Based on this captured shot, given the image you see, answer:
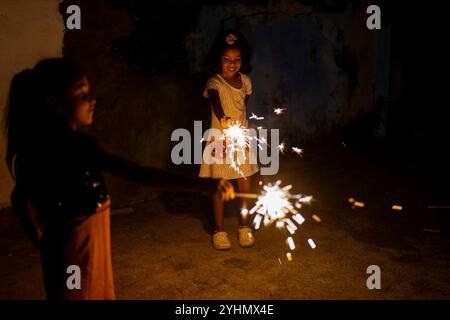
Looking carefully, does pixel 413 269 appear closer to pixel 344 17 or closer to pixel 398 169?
pixel 398 169

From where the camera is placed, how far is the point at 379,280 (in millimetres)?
3734

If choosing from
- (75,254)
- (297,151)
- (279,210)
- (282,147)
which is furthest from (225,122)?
(297,151)

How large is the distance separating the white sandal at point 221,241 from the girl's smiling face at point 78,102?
2356mm

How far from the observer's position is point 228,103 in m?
4.45

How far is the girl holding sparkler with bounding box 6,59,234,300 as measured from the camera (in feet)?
7.55

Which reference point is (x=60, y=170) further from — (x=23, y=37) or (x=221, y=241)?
(x=23, y=37)

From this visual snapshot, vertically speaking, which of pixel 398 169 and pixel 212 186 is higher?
pixel 212 186

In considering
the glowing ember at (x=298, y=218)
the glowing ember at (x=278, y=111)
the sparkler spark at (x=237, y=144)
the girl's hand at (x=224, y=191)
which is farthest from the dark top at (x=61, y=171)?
the glowing ember at (x=278, y=111)

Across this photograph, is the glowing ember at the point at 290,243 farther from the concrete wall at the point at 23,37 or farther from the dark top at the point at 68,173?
the concrete wall at the point at 23,37

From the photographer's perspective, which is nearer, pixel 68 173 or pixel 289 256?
pixel 68 173

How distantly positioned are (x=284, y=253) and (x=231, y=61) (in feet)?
6.59

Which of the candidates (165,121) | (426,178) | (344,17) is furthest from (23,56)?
(344,17)

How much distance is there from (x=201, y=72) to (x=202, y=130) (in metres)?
0.85

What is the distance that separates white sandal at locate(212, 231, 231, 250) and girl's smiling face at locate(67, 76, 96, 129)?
2356mm
